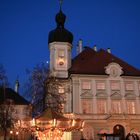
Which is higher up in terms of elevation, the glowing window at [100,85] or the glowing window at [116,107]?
the glowing window at [100,85]

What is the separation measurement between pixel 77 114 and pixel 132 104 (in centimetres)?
867

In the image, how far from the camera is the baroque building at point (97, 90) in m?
42.0

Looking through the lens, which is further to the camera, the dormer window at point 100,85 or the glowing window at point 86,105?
the dormer window at point 100,85

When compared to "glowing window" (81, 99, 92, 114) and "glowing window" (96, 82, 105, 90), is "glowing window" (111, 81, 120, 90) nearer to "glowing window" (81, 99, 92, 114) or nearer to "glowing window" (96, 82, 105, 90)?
"glowing window" (96, 82, 105, 90)

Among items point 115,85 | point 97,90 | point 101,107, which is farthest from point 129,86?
point 101,107

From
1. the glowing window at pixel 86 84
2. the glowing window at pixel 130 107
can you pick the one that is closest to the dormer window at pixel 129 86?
the glowing window at pixel 130 107

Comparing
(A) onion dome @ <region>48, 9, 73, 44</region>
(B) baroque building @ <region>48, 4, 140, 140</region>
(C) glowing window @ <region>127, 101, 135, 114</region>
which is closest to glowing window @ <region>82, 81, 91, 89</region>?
(B) baroque building @ <region>48, 4, 140, 140</region>

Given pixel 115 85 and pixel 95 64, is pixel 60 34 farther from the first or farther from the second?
pixel 115 85

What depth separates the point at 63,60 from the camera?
4738 centimetres

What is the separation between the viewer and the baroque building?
42.0 m

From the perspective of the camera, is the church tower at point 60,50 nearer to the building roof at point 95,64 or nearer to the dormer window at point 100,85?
the building roof at point 95,64

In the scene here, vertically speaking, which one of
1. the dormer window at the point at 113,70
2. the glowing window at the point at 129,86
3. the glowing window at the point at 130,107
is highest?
the dormer window at the point at 113,70

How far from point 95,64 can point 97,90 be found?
15.7 feet

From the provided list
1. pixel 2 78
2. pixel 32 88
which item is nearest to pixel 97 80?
pixel 32 88
